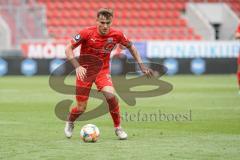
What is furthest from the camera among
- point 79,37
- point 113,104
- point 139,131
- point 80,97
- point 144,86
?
point 144,86

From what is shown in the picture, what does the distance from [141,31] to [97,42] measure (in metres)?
25.2

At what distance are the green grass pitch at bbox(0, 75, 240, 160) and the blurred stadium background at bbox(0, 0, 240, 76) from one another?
10530 millimetres

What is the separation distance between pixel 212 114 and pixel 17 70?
1697 cm

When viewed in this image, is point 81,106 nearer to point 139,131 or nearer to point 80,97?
point 80,97

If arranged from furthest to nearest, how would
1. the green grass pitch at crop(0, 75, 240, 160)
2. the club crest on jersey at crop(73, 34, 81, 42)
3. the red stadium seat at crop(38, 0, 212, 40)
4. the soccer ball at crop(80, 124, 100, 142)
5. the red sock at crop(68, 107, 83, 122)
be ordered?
the red stadium seat at crop(38, 0, 212, 40)
the red sock at crop(68, 107, 83, 122)
the club crest on jersey at crop(73, 34, 81, 42)
the soccer ball at crop(80, 124, 100, 142)
the green grass pitch at crop(0, 75, 240, 160)

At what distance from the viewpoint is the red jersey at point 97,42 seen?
34.3 feet

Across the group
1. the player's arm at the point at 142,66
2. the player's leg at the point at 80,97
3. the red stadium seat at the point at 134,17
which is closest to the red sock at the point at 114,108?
the player's leg at the point at 80,97

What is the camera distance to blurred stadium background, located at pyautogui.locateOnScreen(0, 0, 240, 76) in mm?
31266

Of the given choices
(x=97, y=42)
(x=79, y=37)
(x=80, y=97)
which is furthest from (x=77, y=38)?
(x=80, y=97)

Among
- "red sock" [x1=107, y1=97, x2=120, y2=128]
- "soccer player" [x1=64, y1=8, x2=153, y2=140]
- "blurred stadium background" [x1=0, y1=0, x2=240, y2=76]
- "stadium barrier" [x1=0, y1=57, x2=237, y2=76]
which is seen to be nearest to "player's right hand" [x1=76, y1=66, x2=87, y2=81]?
"soccer player" [x1=64, y1=8, x2=153, y2=140]

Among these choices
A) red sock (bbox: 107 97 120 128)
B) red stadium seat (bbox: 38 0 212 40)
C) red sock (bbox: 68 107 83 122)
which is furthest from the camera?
red stadium seat (bbox: 38 0 212 40)

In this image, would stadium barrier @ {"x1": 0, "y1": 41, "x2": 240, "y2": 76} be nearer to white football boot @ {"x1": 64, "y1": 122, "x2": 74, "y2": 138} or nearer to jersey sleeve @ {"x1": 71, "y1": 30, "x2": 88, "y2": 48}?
white football boot @ {"x1": 64, "y1": 122, "x2": 74, "y2": 138}

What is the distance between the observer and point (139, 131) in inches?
463

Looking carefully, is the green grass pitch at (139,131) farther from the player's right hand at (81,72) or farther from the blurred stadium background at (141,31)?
the blurred stadium background at (141,31)
